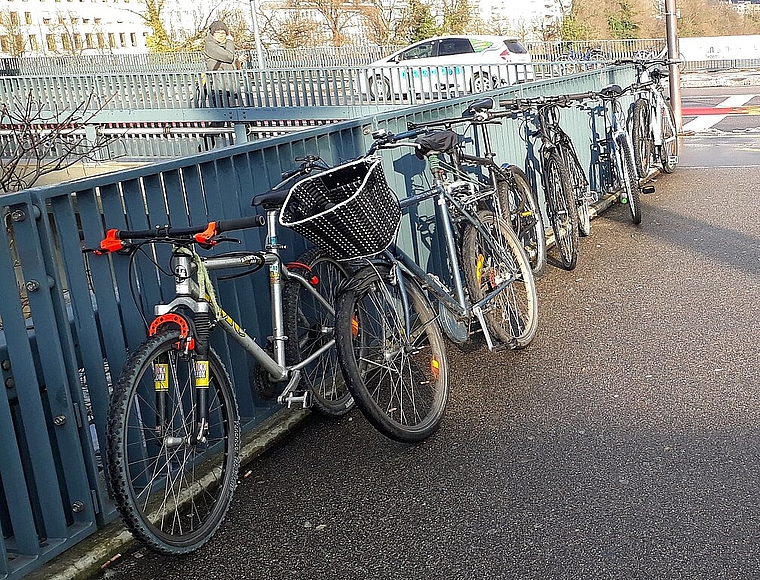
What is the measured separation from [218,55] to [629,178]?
16.3m

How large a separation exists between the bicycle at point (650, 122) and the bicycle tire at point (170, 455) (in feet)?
24.3

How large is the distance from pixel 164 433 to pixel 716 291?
4.51 m

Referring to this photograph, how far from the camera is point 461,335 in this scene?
561 centimetres

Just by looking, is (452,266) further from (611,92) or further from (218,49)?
(218,49)

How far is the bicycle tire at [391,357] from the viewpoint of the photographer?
172 inches

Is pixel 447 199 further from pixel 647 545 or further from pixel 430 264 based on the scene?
pixel 647 545

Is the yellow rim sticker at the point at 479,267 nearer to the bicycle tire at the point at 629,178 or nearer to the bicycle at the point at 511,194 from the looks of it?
the bicycle at the point at 511,194

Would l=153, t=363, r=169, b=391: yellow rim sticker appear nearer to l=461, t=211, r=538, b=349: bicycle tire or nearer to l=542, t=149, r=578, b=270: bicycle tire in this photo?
l=461, t=211, r=538, b=349: bicycle tire

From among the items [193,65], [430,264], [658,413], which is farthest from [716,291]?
[193,65]

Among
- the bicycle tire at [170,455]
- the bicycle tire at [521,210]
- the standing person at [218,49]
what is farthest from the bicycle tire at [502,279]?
the standing person at [218,49]

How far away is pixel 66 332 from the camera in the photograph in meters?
3.82

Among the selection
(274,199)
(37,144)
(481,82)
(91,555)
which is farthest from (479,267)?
(481,82)

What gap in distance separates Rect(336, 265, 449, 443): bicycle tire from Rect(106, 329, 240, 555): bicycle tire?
1.88 feet

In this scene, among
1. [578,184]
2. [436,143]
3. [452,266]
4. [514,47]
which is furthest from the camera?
[514,47]
